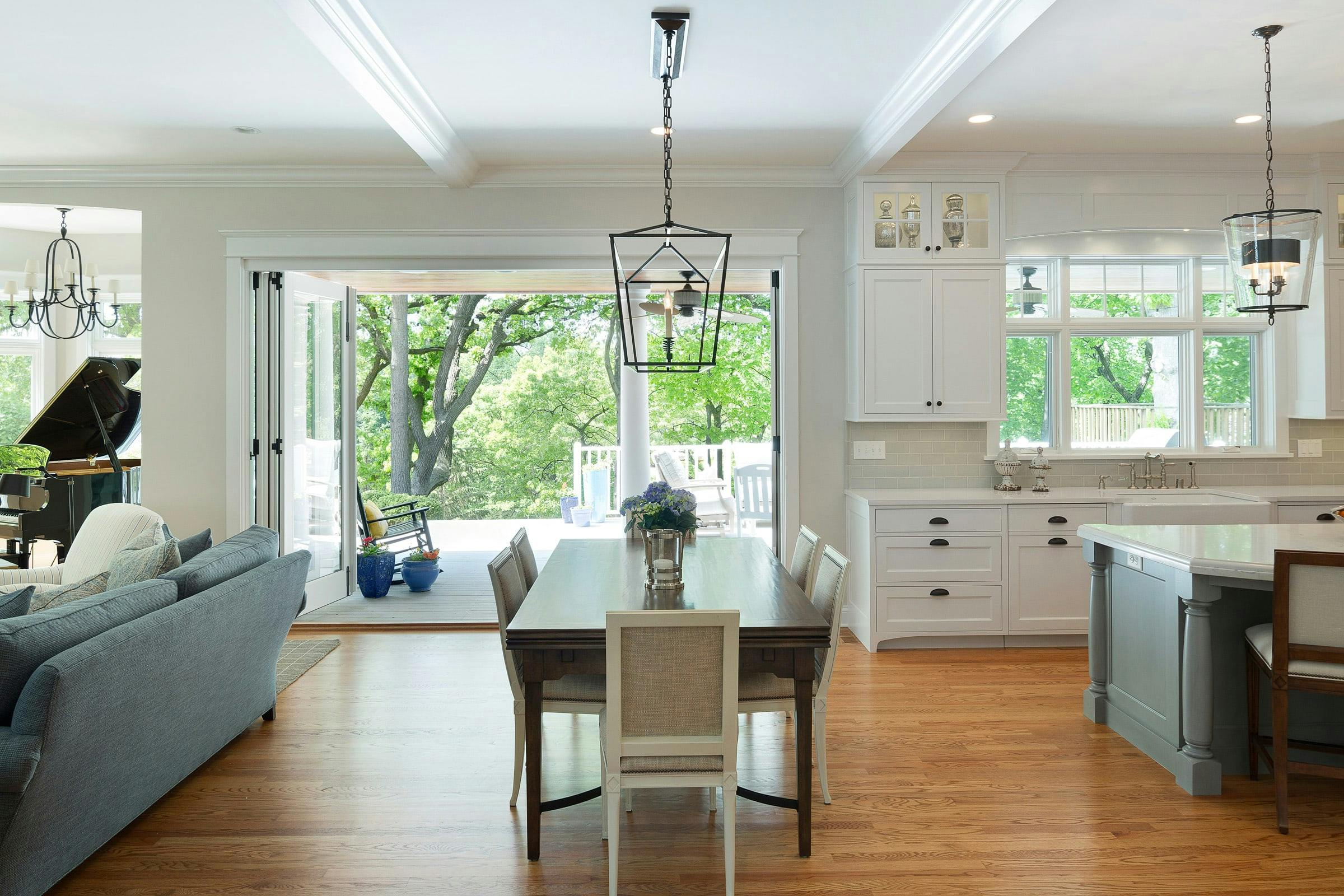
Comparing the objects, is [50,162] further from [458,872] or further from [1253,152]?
[1253,152]

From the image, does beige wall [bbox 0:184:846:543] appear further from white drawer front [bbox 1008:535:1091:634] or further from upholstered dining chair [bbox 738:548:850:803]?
upholstered dining chair [bbox 738:548:850:803]

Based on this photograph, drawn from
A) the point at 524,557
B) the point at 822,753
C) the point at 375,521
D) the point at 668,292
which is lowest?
the point at 822,753

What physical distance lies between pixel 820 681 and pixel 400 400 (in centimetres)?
973

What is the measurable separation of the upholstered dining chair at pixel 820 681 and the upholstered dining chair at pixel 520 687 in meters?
0.47

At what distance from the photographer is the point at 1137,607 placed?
3.43 meters

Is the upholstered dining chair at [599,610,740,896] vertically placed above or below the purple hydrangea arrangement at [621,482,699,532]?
below

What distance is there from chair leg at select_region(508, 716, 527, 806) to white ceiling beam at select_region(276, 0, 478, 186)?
243 centimetres

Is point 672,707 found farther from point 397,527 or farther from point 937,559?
point 397,527

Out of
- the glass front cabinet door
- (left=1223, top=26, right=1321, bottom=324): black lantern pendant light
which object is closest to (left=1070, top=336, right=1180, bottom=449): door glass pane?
the glass front cabinet door

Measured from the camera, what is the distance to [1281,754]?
2.76 meters

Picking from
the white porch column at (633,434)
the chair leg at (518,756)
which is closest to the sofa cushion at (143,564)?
the chair leg at (518,756)

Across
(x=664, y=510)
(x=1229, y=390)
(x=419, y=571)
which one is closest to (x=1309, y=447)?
(x=1229, y=390)

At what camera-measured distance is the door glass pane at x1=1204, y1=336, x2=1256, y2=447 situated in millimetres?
5414

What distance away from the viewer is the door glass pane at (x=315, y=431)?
18.0 feet
